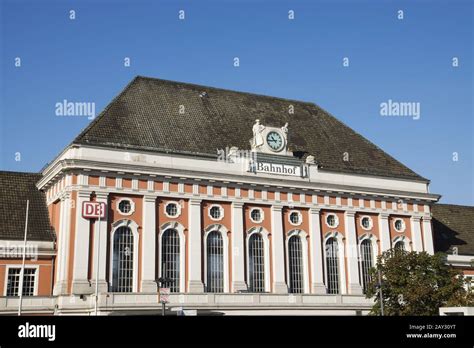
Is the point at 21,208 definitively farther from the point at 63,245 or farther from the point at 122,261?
the point at 122,261

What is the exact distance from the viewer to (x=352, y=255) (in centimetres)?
5522

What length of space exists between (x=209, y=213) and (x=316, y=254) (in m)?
10.5

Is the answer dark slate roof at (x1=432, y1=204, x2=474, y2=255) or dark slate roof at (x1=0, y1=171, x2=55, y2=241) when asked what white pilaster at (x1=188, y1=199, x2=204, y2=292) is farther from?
dark slate roof at (x1=432, y1=204, x2=474, y2=255)

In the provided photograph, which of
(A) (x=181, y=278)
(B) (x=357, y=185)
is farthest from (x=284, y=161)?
(A) (x=181, y=278)

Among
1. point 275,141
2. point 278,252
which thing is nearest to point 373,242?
point 278,252

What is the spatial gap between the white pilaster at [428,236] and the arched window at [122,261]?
29.5 metres

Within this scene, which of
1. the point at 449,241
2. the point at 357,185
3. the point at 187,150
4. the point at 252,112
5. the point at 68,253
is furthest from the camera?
the point at 449,241

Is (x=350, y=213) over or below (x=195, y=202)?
below

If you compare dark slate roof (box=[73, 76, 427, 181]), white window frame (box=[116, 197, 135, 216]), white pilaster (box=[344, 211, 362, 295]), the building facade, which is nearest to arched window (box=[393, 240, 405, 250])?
the building facade

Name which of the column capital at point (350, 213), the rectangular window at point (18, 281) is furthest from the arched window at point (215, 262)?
the rectangular window at point (18, 281)

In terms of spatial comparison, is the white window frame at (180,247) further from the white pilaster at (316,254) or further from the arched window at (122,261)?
the white pilaster at (316,254)

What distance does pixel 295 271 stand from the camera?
52.5 metres
